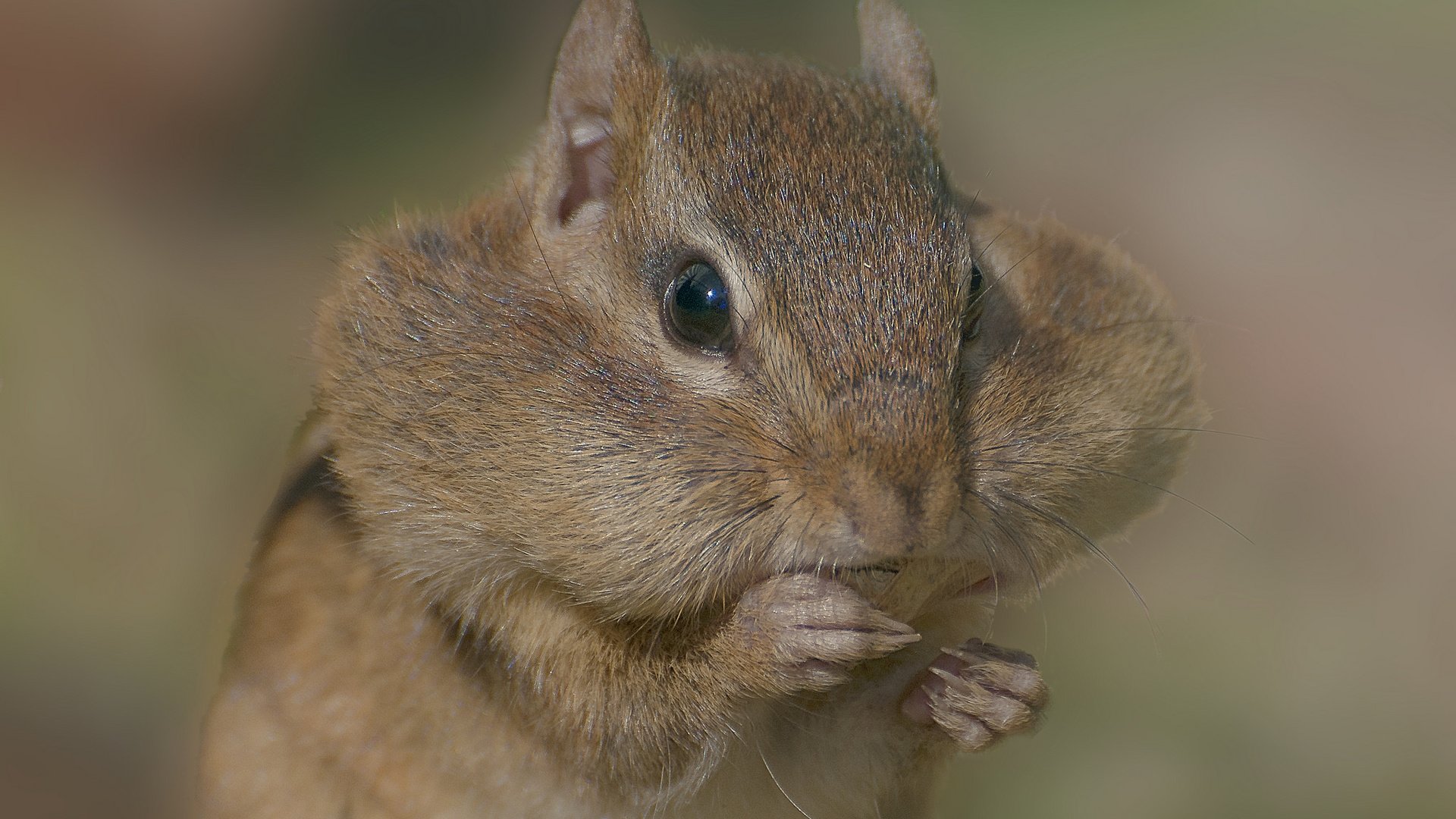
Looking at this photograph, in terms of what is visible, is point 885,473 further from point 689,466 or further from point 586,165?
point 586,165

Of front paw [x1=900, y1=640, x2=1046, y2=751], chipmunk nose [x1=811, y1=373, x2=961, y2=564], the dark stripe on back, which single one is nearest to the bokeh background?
the dark stripe on back

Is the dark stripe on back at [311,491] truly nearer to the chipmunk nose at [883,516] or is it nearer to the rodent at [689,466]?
the rodent at [689,466]

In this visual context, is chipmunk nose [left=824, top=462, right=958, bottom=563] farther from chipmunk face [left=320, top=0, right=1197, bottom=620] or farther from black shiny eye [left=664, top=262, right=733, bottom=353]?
black shiny eye [left=664, top=262, right=733, bottom=353]

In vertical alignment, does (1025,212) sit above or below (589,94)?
above

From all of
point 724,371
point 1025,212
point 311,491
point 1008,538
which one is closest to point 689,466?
point 724,371

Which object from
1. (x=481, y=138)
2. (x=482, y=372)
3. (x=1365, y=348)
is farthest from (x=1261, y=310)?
(x=482, y=372)

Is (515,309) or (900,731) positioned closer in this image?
(515,309)

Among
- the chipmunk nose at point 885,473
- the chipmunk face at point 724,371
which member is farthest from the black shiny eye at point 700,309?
the chipmunk nose at point 885,473

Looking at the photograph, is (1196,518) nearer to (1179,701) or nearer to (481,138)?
(1179,701)
